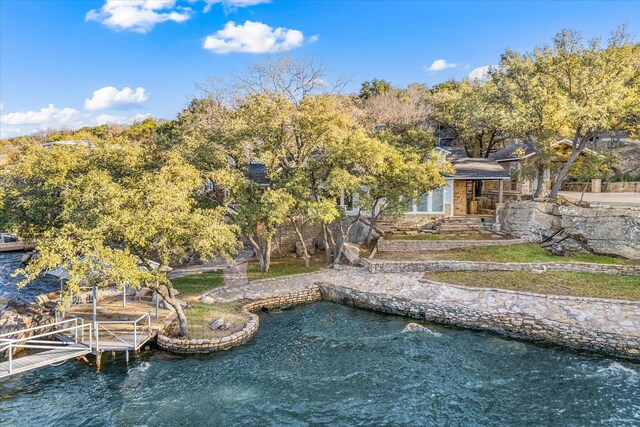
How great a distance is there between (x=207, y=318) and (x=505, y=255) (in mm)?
15509

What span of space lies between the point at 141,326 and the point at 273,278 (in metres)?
7.34

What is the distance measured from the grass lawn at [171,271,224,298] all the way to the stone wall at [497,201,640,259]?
17.8m

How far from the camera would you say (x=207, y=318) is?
16484mm

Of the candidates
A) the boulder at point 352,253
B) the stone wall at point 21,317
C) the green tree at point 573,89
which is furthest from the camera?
the boulder at point 352,253

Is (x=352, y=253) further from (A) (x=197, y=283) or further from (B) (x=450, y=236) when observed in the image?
(A) (x=197, y=283)

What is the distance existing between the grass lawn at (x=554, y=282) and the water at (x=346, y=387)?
362 cm

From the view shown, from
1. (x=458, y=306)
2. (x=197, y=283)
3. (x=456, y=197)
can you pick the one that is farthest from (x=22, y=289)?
(x=456, y=197)

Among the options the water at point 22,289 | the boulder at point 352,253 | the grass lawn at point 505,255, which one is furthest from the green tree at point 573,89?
the water at point 22,289

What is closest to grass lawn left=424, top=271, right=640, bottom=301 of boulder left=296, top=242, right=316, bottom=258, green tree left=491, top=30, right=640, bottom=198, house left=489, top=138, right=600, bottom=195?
boulder left=296, top=242, right=316, bottom=258

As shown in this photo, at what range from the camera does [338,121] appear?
20250 mm

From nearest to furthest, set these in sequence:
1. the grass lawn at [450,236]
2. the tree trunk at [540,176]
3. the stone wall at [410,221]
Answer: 1. the grass lawn at [450,236]
2. the tree trunk at [540,176]
3. the stone wall at [410,221]

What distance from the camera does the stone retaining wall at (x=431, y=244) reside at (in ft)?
78.9

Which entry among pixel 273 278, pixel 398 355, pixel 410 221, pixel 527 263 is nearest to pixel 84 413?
pixel 398 355

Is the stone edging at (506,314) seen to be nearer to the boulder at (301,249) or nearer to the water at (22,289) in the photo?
the boulder at (301,249)
